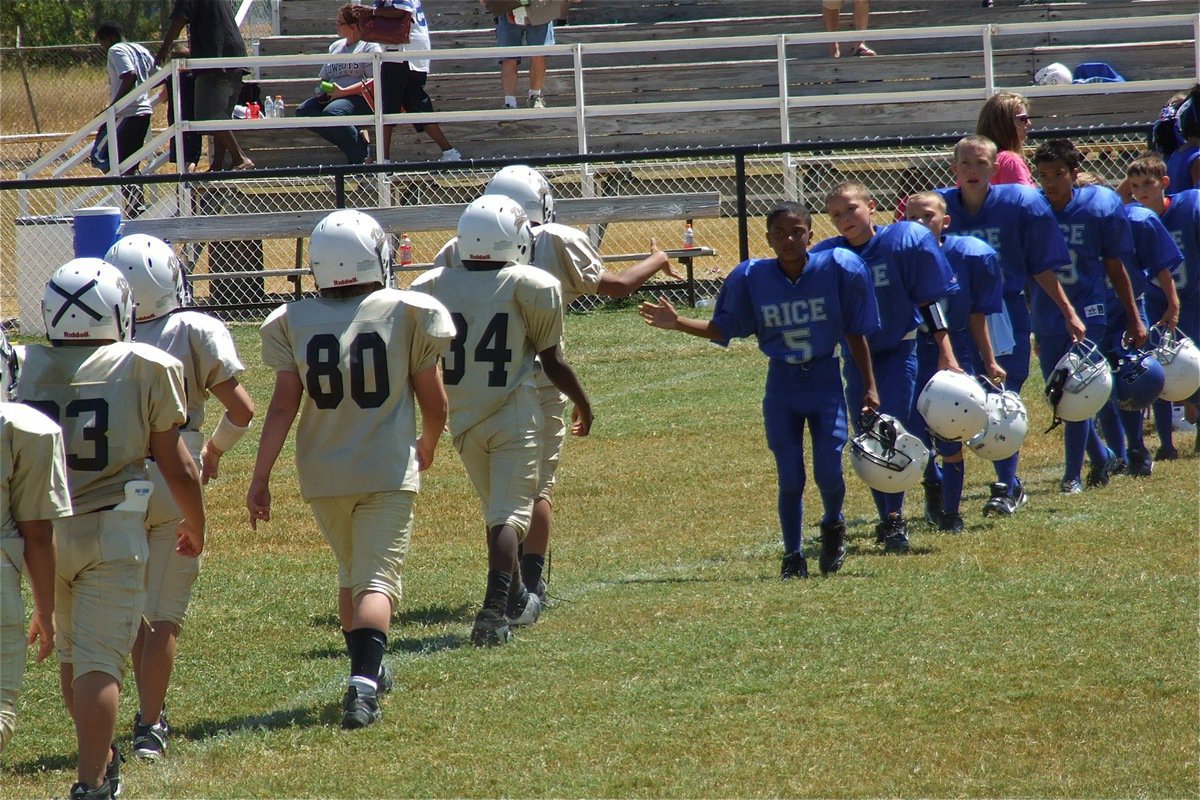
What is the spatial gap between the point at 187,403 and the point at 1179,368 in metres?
5.63

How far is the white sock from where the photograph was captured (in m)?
5.33

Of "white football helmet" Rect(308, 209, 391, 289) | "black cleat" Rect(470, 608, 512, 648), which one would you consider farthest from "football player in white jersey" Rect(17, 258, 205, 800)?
"black cleat" Rect(470, 608, 512, 648)

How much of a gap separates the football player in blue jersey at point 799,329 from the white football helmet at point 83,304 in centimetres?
270

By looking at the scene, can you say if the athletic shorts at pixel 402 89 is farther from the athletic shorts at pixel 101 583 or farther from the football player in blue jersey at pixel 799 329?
the athletic shorts at pixel 101 583

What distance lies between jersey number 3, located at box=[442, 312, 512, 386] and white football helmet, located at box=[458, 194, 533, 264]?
25cm

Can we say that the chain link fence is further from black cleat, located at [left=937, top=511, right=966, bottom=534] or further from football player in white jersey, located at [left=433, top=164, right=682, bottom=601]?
football player in white jersey, located at [left=433, top=164, right=682, bottom=601]

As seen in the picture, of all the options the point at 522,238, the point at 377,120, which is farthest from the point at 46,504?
the point at 377,120

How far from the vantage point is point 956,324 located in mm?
7820

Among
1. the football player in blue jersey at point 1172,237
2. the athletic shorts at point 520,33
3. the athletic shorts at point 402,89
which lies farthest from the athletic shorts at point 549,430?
the athletic shorts at point 520,33

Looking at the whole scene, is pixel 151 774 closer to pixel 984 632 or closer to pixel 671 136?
pixel 984 632

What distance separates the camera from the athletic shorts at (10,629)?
4.35m

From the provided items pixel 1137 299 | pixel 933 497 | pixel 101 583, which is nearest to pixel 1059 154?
pixel 1137 299

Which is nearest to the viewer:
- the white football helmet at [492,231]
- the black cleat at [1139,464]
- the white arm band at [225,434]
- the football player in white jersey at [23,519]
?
the football player in white jersey at [23,519]

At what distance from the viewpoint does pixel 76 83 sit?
97.6 ft
